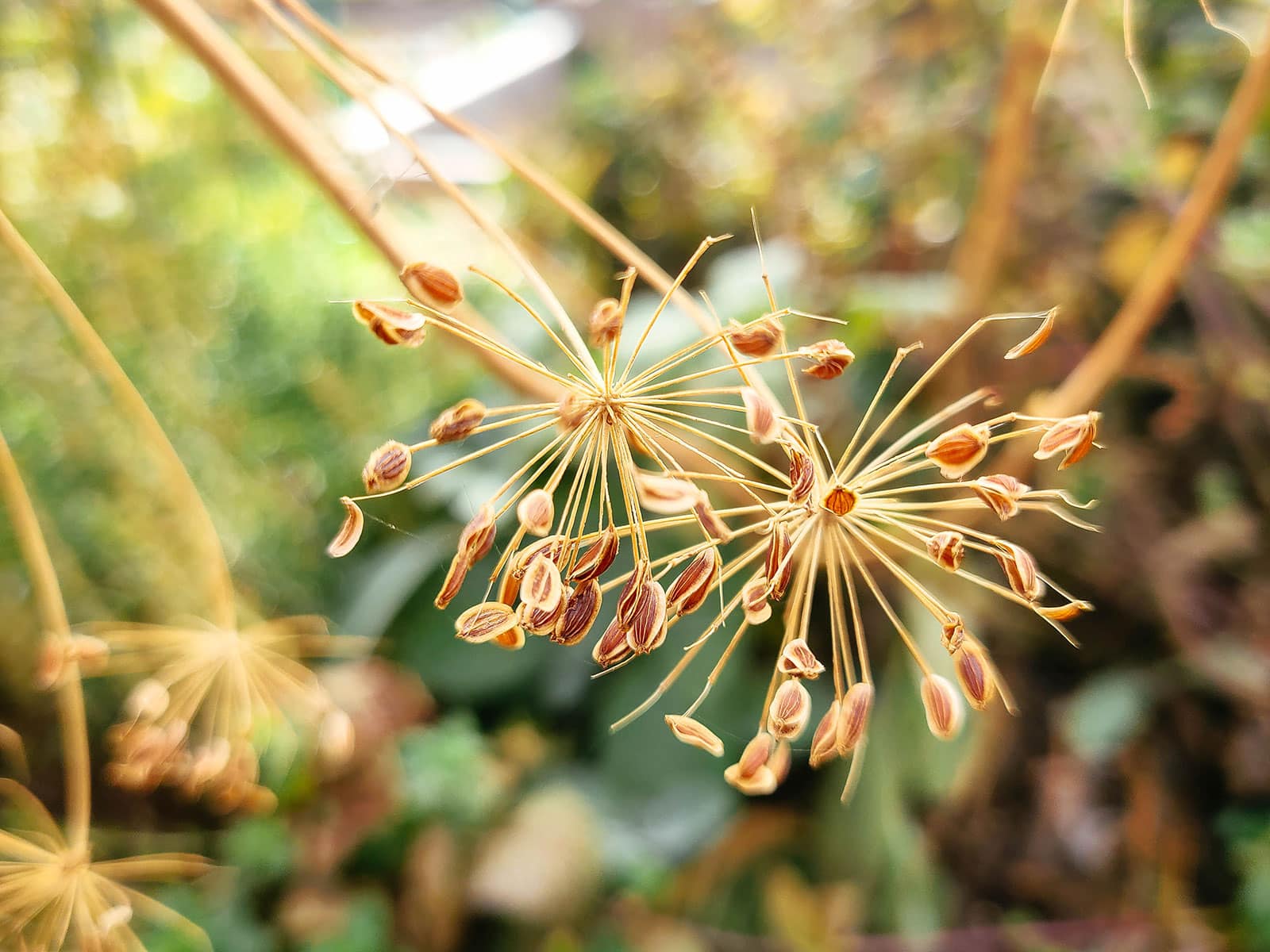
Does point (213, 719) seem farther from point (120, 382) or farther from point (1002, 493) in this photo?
point (1002, 493)

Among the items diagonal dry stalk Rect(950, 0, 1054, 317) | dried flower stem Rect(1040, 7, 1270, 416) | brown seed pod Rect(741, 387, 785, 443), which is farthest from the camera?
diagonal dry stalk Rect(950, 0, 1054, 317)

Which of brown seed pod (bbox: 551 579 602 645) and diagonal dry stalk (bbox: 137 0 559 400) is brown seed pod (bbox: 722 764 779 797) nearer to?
brown seed pod (bbox: 551 579 602 645)

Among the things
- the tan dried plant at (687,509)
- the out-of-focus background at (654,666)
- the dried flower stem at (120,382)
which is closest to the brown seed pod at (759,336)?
the tan dried plant at (687,509)

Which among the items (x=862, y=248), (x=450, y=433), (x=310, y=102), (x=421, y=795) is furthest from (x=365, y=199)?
(x=862, y=248)

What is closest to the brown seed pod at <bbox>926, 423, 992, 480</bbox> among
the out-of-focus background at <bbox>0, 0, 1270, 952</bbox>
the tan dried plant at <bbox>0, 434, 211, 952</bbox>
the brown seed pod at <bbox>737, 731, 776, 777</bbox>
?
the brown seed pod at <bbox>737, 731, 776, 777</bbox>

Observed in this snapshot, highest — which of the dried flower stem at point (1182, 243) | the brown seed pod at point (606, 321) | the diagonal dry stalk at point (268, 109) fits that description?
the dried flower stem at point (1182, 243)

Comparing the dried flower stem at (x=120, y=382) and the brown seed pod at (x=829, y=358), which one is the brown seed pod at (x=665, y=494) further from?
the dried flower stem at (x=120, y=382)
